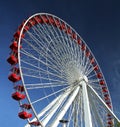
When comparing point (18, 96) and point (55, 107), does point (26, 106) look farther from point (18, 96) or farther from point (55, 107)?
point (55, 107)

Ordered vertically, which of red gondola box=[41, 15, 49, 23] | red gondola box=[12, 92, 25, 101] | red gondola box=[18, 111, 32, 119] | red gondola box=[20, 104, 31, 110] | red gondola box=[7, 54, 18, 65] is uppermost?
red gondola box=[41, 15, 49, 23]

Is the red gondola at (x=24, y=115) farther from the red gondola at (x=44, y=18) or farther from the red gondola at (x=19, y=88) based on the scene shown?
the red gondola at (x=44, y=18)

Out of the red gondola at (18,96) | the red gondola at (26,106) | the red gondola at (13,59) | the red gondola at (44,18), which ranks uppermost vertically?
the red gondola at (44,18)

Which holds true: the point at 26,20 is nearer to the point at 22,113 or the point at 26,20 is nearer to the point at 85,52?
the point at 22,113

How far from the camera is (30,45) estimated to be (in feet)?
97.3

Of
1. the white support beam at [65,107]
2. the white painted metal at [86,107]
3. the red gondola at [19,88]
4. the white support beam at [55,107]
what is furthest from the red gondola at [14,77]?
the white painted metal at [86,107]

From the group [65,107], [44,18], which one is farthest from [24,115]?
[44,18]

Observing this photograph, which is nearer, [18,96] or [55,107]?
[18,96]

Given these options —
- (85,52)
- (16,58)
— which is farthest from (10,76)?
(85,52)

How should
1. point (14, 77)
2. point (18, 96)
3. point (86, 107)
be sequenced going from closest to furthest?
1. point (18, 96)
2. point (14, 77)
3. point (86, 107)

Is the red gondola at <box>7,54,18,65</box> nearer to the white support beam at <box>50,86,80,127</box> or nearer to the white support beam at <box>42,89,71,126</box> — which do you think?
the white support beam at <box>42,89,71,126</box>

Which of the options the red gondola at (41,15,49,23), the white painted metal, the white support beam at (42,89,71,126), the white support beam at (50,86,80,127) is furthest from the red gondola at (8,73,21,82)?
the red gondola at (41,15,49,23)

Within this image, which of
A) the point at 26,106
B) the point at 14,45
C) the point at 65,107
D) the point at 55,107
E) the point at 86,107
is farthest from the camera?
the point at 55,107

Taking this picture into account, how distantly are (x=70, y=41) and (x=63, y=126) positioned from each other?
447 inches
